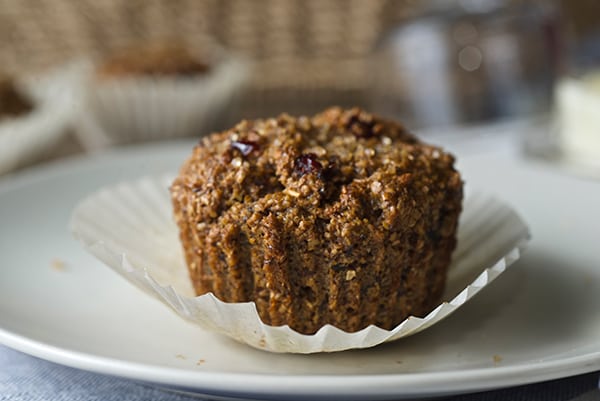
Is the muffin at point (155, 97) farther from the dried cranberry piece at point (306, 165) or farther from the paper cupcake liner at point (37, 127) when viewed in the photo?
the dried cranberry piece at point (306, 165)

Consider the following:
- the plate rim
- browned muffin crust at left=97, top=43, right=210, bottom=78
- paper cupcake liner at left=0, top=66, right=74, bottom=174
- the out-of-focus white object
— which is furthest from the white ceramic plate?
browned muffin crust at left=97, top=43, right=210, bottom=78

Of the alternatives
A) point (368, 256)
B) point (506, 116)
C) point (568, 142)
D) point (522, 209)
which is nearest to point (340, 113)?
point (368, 256)

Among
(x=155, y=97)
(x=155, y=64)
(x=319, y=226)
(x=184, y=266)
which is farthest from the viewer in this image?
(x=155, y=64)

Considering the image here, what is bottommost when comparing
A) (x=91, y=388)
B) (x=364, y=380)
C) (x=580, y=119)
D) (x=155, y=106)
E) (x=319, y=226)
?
(x=155, y=106)

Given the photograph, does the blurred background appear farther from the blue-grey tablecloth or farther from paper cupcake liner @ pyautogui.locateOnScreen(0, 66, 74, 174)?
the blue-grey tablecloth

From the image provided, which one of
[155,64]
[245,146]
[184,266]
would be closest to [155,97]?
[155,64]

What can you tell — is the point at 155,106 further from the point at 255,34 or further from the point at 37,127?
the point at 255,34

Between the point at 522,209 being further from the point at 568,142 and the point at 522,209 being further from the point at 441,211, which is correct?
the point at 568,142
